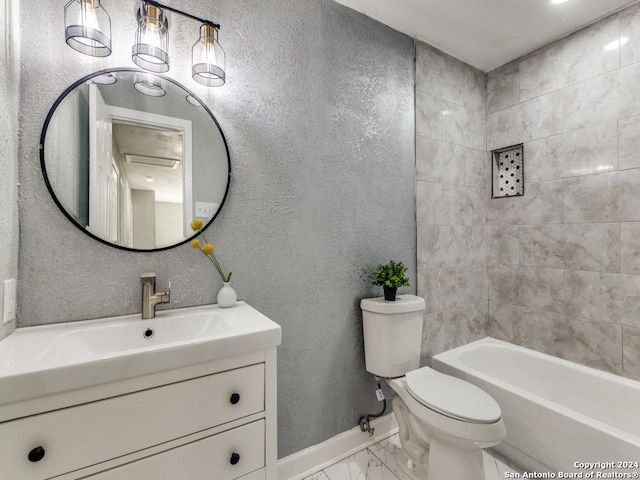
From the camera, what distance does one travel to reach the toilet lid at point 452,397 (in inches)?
48.2

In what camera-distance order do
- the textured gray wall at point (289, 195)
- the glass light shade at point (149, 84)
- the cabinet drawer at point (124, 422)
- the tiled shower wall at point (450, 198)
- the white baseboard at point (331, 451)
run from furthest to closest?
the tiled shower wall at point (450, 198), the white baseboard at point (331, 451), the glass light shade at point (149, 84), the textured gray wall at point (289, 195), the cabinet drawer at point (124, 422)

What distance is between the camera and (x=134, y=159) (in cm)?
120

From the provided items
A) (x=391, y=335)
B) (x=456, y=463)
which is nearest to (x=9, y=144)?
(x=391, y=335)

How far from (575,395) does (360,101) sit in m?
2.26

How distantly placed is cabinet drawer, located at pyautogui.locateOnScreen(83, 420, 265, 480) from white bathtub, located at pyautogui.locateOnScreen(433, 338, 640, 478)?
4.54ft

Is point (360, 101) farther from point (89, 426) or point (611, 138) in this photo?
point (89, 426)

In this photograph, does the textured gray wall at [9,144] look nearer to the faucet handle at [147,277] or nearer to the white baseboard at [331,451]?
the faucet handle at [147,277]

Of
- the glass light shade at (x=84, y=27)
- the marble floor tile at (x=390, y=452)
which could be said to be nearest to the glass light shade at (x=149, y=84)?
the glass light shade at (x=84, y=27)

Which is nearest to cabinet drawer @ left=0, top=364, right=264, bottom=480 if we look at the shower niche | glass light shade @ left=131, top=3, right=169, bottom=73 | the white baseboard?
the white baseboard

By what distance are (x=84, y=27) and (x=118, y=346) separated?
1115mm

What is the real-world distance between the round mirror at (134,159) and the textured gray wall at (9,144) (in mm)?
82

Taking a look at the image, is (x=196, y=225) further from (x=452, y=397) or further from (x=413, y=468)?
(x=413, y=468)

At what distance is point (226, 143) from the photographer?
1.34 meters

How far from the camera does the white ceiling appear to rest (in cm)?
169
